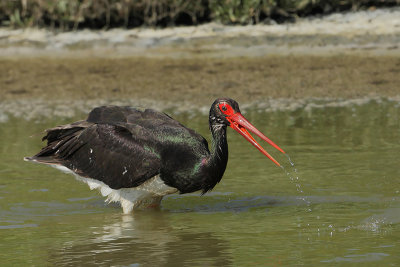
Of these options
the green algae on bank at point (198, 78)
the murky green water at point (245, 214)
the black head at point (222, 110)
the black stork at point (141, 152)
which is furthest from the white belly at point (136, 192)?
the green algae on bank at point (198, 78)

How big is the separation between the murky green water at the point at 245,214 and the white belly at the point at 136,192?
Answer: 115 millimetres

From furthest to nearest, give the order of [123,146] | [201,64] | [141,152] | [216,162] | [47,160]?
1. [201,64]
2. [47,160]
3. [123,146]
4. [141,152]
5. [216,162]

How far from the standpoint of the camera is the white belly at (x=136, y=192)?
7949mm

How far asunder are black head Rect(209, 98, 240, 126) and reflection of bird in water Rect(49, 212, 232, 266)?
96cm

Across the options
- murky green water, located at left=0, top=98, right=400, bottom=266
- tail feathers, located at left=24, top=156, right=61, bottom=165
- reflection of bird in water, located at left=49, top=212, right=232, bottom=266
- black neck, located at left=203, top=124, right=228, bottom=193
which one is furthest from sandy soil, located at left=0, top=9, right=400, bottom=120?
reflection of bird in water, located at left=49, top=212, right=232, bottom=266

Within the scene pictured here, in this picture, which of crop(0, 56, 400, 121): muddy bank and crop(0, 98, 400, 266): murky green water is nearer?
crop(0, 98, 400, 266): murky green water

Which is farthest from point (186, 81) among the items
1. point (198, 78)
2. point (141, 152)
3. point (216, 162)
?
point (216, 162)

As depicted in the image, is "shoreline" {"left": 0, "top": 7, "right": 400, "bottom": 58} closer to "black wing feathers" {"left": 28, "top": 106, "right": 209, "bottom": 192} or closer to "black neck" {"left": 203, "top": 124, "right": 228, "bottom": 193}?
"black wing feathers" {"left": 28, "top": 106, "right": 209, "bottom": 192}

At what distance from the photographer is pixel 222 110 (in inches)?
308

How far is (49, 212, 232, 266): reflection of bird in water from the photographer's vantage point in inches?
255

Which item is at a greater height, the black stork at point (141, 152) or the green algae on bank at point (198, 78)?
the black stork at point (141, 152)

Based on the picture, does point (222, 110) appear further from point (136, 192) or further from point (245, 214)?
point (136, 192)

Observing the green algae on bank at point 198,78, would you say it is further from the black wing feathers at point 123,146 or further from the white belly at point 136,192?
the white belly at point 136,192

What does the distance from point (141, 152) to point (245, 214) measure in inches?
40.0
